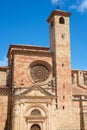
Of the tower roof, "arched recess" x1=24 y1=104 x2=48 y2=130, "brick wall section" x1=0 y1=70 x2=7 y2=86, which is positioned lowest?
"arched recess" x1=24 y1=104 x2=48 y2=130

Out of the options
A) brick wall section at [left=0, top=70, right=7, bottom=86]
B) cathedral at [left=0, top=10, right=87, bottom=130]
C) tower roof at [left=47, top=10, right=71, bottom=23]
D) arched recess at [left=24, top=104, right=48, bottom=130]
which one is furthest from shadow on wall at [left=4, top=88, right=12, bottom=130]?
tower roof at [left=47, top=10, right=71, bottom=23]

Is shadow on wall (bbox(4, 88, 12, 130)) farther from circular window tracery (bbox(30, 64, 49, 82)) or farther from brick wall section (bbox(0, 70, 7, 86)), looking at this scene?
circular window tracery (bbox(30, 64, 49, 82))

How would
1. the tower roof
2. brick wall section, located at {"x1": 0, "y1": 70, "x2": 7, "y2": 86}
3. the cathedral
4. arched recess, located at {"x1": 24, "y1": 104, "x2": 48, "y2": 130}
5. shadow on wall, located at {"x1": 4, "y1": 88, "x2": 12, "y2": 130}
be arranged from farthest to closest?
the tower roof
brick wall section, located at {"x1": 0, "y1": 70, "x2": 7, "y2": 86}
shadow on wall, located at {"x1": 4, "y1": 88, "x2": 12, "y2": 130}
the cathedral
arched recess, located at {"x1": 24, "y1": 104, "x2": 48, "y2": 130}

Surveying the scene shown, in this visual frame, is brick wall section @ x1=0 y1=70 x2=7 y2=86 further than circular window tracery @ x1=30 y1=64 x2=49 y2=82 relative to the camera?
No

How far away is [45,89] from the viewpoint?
3159 centimetres

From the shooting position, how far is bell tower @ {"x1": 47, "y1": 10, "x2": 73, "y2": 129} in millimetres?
32375

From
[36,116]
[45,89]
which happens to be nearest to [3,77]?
[45,89]

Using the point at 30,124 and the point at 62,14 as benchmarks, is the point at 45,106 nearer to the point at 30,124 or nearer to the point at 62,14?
the point at 30,124

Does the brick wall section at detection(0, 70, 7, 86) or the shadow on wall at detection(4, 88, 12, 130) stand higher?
the brick wall section at detection(0, 70, 7, 86)

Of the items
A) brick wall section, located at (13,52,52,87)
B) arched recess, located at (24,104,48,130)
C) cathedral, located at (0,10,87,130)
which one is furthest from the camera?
brick wall section, located at (13,52,52,87)

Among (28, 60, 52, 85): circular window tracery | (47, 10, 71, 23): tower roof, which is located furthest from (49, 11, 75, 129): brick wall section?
(28, 60, 52, 85): circular window tracery

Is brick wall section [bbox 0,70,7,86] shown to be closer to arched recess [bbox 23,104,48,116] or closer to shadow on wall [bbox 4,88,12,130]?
shadow on wall [bbox 4,88,12,130]

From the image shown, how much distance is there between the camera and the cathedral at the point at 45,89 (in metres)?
30.3

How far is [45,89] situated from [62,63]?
16.1 feet
